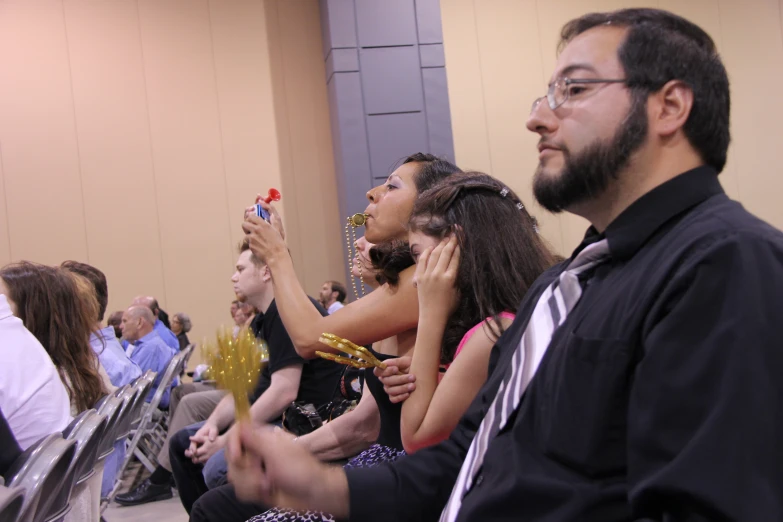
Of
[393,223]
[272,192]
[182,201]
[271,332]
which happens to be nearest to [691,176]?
[393,223]

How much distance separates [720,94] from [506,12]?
26.7ft

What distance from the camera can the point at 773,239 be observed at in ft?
2.89

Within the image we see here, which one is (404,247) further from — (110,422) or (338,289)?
(338,289)

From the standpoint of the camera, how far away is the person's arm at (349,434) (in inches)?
92.4

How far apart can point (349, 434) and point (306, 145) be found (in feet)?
20.8

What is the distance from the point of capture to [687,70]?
109 cm

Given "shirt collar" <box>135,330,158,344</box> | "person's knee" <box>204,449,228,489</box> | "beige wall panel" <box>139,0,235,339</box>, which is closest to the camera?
"person's knee" <box>204,449,228,489</box>

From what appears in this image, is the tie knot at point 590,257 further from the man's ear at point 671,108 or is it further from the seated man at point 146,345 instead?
the seated man at point 146,345

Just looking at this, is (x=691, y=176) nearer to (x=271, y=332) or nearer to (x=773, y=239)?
(x=773, y=239)

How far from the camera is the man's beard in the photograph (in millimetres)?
1075

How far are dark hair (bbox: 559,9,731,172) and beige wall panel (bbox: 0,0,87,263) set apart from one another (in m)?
7.52

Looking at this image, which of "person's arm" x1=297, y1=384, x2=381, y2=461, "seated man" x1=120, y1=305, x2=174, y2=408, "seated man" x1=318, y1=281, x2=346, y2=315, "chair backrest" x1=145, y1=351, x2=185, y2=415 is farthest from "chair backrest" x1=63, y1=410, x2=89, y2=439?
"seated man" x1=318, y1=281, x2=346, y2=315

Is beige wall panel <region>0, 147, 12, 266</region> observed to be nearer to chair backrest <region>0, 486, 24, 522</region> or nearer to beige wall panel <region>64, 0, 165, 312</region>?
beige wall panel <region>64, 0, 165, 312</region>

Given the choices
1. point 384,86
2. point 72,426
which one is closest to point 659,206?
point 72,426
